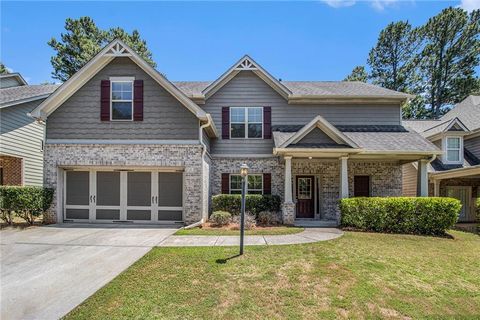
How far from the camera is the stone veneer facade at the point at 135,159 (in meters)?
11.3

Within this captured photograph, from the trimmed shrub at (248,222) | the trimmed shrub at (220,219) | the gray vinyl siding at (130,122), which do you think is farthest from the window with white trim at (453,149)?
the gray vinyl siding at (130,122)

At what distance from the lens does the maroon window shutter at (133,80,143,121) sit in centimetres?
1157

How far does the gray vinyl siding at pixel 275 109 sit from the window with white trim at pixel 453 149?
326 cm

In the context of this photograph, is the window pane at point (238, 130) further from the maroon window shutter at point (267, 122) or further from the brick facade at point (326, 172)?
the brick facade at point (326, 172)

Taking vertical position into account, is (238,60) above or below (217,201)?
above

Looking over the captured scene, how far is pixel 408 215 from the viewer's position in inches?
410

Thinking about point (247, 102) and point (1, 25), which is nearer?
point (1, 25)

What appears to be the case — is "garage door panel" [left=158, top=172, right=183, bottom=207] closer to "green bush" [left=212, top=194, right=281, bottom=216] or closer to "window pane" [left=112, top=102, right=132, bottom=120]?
"green bush" [left=212, top=194, right=281, bottom=216]

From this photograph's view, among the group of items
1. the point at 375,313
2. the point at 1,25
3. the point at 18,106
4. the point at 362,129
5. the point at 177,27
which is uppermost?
the point at 177,27

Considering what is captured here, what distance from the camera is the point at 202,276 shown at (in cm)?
566

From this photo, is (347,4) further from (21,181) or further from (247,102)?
(21,181)

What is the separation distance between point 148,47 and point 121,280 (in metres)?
33.1

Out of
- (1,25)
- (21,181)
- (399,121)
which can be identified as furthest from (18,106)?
(399,121)

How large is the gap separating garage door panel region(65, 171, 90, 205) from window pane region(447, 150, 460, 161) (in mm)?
18209
